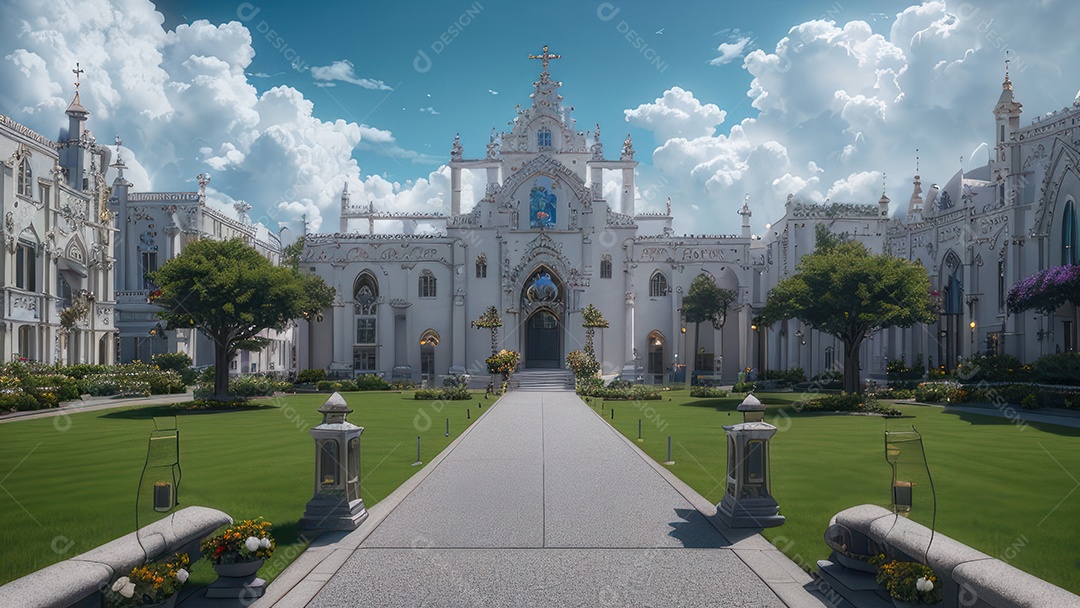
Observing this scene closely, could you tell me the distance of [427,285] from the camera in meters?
65.2

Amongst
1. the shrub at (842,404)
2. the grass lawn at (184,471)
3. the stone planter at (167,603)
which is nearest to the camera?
the stone planter at (167,603)

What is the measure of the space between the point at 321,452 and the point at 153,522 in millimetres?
3438

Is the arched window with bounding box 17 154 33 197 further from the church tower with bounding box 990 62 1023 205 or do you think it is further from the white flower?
the church tower with bounding box 990 62 1023 205

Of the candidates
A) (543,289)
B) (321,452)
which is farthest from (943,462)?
(543,289)

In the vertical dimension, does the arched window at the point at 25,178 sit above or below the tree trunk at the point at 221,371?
above

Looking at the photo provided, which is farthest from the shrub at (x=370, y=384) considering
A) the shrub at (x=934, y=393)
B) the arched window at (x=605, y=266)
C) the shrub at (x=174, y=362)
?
the shrub at (x=934, y=393)

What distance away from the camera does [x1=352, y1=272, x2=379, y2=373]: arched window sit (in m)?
64.8

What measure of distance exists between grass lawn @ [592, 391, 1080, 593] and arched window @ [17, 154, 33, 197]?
41.6 metres

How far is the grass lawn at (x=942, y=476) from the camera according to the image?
1086 cm

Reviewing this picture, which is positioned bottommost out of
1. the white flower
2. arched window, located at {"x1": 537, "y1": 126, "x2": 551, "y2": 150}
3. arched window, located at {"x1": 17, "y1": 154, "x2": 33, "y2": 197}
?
the white flower

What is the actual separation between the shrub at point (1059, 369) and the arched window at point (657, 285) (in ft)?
98.0

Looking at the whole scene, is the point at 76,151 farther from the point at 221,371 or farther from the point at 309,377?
the point at 221,371

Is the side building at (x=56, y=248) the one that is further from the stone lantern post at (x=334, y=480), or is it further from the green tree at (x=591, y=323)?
the stone lantern post at (x=334, y=480)

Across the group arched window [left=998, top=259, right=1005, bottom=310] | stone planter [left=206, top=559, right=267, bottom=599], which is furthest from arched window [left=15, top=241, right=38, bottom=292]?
arched window [left=998, top=259, right=1005, bottom=310]
